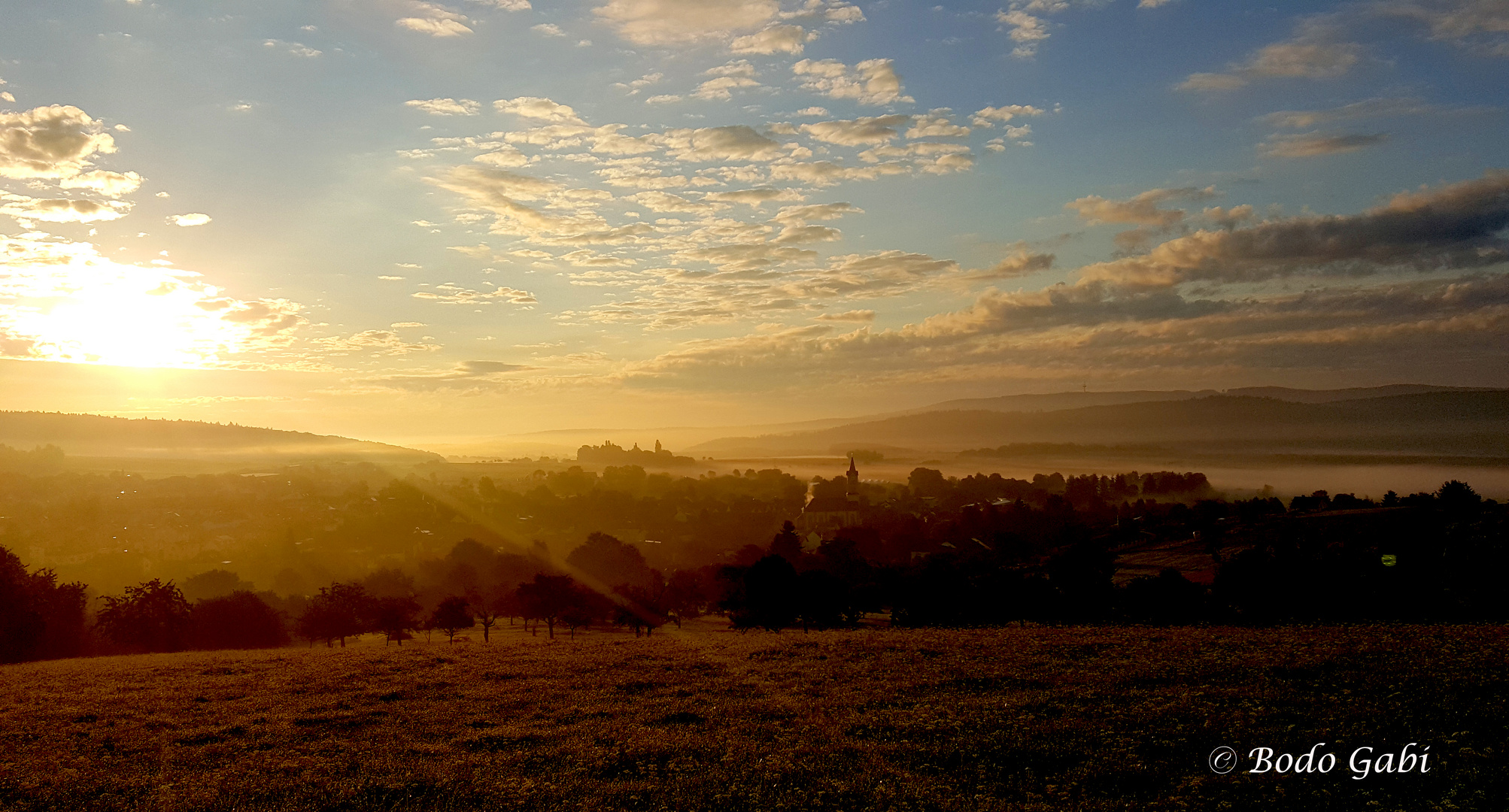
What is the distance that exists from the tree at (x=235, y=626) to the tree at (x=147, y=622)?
45.2 inches

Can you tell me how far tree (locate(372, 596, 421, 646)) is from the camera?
51969 millimetres

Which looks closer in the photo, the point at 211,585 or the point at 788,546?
the point at 211,585

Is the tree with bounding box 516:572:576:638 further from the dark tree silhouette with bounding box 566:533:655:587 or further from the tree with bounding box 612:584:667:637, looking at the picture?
the dark tree silhouette with bounding box 566:533:655:587

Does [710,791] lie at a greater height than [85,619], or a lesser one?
greater

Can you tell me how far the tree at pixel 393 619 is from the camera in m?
52.0

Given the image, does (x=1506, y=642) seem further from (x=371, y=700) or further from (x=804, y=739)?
(x=371, y=700)

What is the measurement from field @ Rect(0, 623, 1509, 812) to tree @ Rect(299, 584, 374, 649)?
26999 mm

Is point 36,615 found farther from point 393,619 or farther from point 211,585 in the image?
point 211,585

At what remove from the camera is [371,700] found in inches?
806

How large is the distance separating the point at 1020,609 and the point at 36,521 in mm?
137125

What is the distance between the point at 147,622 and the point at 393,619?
12.5m

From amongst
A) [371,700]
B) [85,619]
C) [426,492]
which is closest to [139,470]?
[426,492]

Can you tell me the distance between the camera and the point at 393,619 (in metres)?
51.8

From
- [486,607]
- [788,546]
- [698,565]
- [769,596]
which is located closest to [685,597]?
[788,546]
